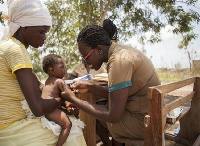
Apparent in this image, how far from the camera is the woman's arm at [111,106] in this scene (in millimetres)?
1829

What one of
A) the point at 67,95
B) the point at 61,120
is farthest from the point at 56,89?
the point at 61,120

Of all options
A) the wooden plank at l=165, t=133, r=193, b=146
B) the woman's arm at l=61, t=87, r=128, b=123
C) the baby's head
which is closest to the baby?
the baby's head

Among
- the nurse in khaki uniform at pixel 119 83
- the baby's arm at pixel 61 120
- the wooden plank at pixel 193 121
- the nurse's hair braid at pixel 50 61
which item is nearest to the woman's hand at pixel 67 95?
the nurse in khaki uniform at pixel 119 83

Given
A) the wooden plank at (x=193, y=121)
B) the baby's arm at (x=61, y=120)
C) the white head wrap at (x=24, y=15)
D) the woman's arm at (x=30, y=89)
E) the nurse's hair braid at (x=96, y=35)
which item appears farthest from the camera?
the wooden plank at (x=193, y=121)

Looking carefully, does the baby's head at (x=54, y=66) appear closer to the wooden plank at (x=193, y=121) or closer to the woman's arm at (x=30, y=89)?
the woman's arm at (x=30, y=89)

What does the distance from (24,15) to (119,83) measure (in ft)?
3.24

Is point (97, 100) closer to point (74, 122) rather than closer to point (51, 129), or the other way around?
point (74, 122)

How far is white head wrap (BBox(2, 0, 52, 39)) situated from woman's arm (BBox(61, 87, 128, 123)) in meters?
0.76

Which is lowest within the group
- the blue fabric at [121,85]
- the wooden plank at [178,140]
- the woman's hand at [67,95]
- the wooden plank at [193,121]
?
the wooden plank at [178,140]

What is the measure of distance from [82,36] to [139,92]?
2.84ft

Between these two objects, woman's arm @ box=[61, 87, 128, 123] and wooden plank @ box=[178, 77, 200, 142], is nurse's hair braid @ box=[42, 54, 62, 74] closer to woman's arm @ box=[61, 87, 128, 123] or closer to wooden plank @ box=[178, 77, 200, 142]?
woman's arm @ box=[61, 87, 128, 123]

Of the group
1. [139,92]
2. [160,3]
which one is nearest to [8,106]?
[139,92]

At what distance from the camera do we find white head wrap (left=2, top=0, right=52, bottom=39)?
168cm

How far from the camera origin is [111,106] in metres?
1.87
